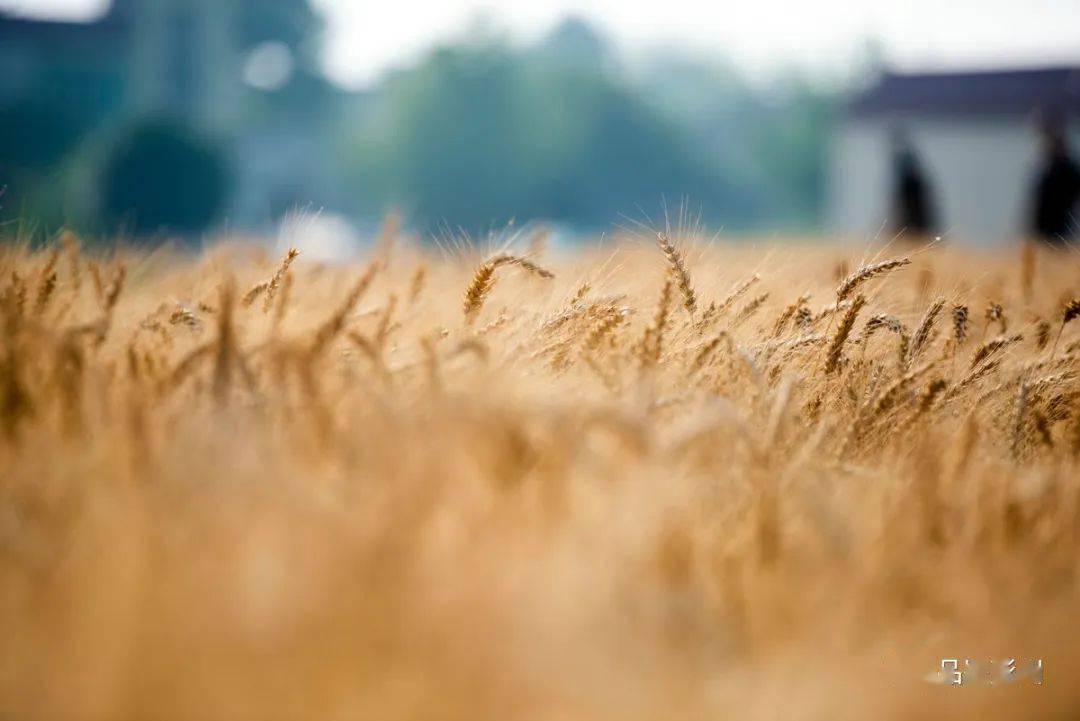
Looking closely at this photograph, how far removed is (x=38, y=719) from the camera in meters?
0.81

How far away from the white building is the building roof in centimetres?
3

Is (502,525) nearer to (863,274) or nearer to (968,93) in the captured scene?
(863,274)

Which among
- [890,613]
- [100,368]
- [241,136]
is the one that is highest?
[241,136]

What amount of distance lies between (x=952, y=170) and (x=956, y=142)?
742mm

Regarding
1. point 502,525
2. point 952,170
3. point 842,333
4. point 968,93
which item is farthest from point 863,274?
point 968,93

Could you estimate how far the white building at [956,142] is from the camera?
2689cm

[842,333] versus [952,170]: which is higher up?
[952,170]

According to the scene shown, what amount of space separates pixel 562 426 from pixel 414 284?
108 centimetres

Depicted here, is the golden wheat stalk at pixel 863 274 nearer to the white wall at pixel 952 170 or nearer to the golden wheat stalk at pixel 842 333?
the golden wheat stalk at pixel 842 333

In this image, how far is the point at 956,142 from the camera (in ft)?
91.7

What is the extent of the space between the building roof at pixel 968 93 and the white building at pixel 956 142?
0.03m

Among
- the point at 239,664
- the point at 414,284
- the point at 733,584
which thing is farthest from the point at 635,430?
the point at 414,284

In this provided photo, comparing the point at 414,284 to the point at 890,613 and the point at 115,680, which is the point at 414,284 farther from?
the point at 115,680

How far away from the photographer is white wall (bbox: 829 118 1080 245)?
88.2ft
